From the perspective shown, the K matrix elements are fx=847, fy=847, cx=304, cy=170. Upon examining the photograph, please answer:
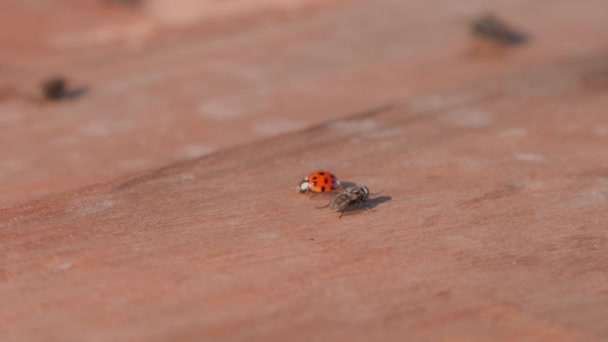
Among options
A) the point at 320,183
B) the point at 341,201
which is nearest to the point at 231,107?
the point at 320,183

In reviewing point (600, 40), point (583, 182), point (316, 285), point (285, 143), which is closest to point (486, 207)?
point (583, 182)

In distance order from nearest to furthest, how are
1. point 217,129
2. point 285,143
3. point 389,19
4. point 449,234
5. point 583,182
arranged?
point 449,234 < point 583,182 < point 285,143 < point 217,129 < point 389,19

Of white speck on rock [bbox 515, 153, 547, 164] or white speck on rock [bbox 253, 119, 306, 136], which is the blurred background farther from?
white speck on rock [bbox 515, 153, 547, 164]

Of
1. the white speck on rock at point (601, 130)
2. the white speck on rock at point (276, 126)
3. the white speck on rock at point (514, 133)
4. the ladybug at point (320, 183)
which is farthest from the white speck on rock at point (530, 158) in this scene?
the white speck on rock at point (276, 126)

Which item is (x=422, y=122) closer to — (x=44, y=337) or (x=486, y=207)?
(x=486, y=207)

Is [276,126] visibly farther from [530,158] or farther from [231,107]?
[530,158]
